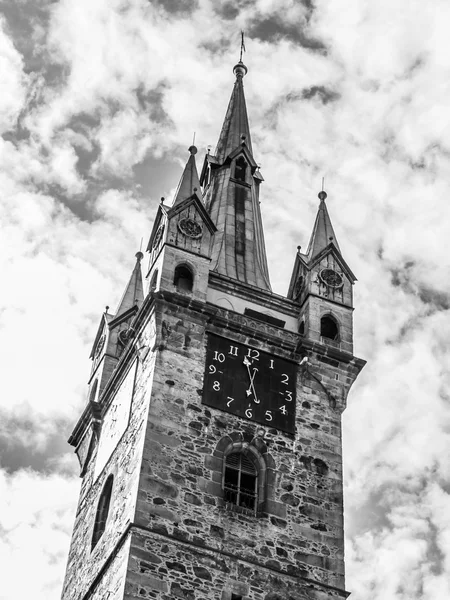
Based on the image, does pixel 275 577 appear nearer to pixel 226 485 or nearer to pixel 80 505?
pixel 226 485

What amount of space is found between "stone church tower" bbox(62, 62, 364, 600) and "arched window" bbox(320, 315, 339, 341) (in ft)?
0.16

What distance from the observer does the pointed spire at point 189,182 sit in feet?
115

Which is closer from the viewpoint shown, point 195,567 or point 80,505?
point 195,567

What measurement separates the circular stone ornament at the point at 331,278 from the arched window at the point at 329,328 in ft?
4.18

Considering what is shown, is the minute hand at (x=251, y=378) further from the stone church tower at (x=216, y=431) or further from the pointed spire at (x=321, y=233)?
the pointed spire at (x=321, y=233)

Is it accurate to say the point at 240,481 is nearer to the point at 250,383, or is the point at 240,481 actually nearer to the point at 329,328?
the point at 250,383

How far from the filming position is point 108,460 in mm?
32344

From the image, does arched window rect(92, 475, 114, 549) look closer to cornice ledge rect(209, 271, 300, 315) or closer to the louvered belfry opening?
the louvered belfry opening

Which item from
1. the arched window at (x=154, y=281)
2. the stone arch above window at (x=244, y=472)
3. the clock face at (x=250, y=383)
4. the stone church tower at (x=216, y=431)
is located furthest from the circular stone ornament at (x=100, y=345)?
the stone arch above window at (x=244, y=472)


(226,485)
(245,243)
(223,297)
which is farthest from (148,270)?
(226,485)

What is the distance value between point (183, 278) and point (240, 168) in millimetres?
9244

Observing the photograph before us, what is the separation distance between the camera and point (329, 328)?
112 feet

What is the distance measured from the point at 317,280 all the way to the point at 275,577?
10303mm

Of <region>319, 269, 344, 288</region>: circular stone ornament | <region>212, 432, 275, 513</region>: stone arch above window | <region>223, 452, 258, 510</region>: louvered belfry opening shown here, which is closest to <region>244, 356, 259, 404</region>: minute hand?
<region>212, 432, 275, 513</region>: stone arch above window
